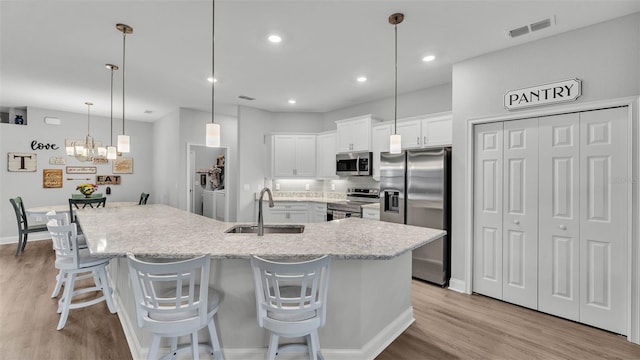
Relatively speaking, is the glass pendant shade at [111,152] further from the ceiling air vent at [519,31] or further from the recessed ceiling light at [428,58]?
the ceiling air vent at [519,31]

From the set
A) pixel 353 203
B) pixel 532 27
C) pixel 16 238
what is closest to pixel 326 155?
pixel 353 203

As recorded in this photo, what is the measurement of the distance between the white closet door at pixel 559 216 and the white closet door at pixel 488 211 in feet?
1.25

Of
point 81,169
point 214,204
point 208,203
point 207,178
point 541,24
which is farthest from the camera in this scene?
point 207,178

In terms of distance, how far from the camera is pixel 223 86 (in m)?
4.58

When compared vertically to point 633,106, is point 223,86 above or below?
above

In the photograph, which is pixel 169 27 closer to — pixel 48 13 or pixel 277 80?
pixel 48 13

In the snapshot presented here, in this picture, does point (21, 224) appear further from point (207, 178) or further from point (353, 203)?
point (353, 203)

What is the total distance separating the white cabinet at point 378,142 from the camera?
4.84 metres

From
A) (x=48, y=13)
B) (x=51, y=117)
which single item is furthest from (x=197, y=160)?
(x=48, y=13)

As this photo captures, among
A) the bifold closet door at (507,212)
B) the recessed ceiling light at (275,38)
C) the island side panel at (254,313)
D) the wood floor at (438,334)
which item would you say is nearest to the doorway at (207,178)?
the wood floor at (438,334)

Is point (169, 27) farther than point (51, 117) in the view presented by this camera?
No

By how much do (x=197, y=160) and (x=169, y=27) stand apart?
6138 mm

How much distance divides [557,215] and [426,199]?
1.32 meters

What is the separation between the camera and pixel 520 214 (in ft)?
10.3
